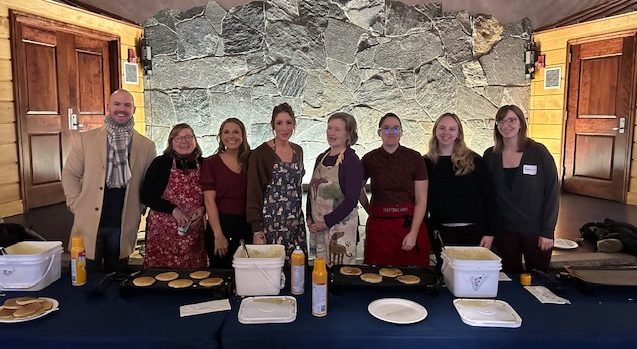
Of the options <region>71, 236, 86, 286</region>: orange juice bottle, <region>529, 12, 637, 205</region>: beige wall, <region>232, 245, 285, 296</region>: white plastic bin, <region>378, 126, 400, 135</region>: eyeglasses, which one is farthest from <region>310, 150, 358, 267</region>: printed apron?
<region>529, 12, 637, 205</region>: beige wall

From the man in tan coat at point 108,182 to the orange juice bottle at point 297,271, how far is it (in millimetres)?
1126

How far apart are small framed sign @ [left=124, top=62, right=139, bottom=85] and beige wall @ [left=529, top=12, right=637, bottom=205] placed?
4.90 meters

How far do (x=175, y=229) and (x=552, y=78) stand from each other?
5144 mm

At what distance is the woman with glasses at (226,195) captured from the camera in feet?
7.54

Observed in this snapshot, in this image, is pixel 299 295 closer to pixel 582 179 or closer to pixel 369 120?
pixel 369 120

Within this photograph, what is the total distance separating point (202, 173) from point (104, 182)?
0.50 m

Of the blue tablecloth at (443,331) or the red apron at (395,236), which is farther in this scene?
the red apron at (395,236)

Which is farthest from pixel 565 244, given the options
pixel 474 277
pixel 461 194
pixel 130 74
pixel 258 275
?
pixel 130 74

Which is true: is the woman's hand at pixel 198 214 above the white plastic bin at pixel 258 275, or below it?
above

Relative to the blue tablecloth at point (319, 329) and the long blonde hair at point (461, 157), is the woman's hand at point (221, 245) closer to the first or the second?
the blue tablecloth at point (319, 329)

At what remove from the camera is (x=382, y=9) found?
5844 millimetres

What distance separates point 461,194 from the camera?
7.55 feet

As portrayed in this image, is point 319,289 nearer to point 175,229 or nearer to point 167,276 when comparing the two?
point 167,276

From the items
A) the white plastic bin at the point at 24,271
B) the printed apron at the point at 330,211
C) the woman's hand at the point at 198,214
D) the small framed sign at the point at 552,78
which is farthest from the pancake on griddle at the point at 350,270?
the small framed sign at the point at 552,78
